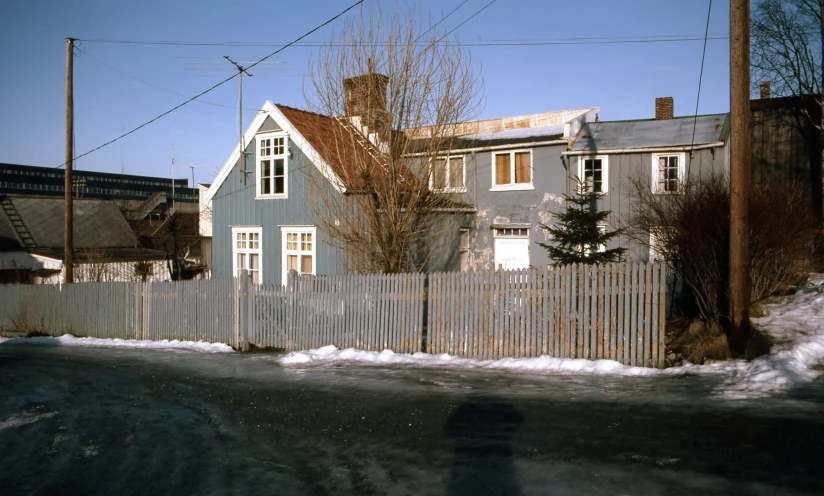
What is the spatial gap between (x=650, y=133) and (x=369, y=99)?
13.1m

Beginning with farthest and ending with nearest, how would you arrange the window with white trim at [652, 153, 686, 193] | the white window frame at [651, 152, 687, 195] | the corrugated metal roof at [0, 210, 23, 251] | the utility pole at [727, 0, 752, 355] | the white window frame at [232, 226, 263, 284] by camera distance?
the corrugated metal roof at [0, 210, 23, 251], the window with white trim at [652, 153, 686, 193], the white window frame at [651, 152, 687, 195], the white window frame at [232, 226, 263, 284], the utility pole at [727, 0, 752, 355]

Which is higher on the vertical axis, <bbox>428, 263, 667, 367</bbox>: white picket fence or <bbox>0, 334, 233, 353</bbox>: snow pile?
<bbox>428, 263, 667, 367</bbox>: white picket fence

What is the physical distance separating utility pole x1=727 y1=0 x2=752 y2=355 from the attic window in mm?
13433

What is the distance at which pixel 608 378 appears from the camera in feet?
30.0

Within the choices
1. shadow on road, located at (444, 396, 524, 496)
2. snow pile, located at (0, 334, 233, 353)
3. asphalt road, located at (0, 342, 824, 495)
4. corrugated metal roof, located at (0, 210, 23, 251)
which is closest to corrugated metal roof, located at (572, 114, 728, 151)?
snow pile, located at (0, 334, 233, 353)

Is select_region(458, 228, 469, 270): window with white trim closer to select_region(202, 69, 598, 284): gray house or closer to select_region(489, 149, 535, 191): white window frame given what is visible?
select_region(202, 69, 598, 284): gray house

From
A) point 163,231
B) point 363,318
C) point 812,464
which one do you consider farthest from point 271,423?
point 163,231

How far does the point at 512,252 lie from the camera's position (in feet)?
75.8

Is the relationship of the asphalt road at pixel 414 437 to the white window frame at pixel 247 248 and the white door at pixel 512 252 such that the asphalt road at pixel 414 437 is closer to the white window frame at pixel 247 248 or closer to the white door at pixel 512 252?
the white window frame at pixel 247 248

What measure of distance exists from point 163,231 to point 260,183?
2658cm

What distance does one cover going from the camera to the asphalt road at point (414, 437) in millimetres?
5488

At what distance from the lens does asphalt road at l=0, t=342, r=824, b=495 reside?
549 centimetres

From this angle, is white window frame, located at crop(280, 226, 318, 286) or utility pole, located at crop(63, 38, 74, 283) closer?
Answer: white window frame, located at crop(280, 226, 318, 286)

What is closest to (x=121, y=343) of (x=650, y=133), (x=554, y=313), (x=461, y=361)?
(x=461, y=361)
